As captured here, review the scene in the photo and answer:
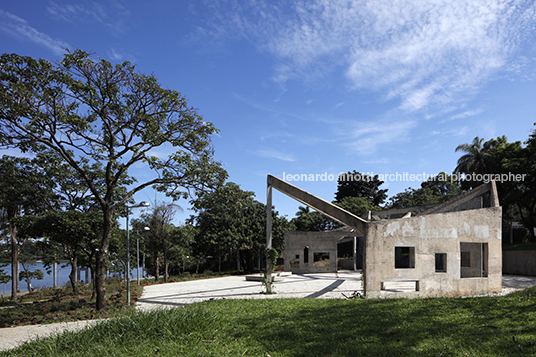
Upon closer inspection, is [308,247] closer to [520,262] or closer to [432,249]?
[520,262]

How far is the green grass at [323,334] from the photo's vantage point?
20.5 ft

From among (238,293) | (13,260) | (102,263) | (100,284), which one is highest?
(102,263)

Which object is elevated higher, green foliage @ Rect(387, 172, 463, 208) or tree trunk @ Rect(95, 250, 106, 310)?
green foliage @ Rect(387, 172, 463, 208)

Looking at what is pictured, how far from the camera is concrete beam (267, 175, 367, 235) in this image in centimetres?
1401

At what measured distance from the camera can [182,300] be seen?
15.5m

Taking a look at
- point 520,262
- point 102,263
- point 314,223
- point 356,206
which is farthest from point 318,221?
point 102,263

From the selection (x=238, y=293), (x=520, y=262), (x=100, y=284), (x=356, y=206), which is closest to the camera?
(x=100, y=284)

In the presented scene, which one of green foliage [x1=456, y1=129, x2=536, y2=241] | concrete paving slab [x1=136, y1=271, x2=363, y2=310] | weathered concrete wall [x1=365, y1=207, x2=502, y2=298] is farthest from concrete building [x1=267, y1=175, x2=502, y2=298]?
green foliage [x1=456, y1=129, x2=536, y2=241]

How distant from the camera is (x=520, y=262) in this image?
1024 inches

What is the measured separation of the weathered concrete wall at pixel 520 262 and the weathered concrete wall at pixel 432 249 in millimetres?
12537

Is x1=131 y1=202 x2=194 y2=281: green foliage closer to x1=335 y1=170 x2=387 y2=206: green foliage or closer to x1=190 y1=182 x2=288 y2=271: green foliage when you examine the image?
x1=190 y1=182 x2=288 y2=271: green foliage

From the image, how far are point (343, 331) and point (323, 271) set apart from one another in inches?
992

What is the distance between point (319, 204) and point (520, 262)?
19819 mm

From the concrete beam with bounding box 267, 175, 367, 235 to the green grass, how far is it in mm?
4733
